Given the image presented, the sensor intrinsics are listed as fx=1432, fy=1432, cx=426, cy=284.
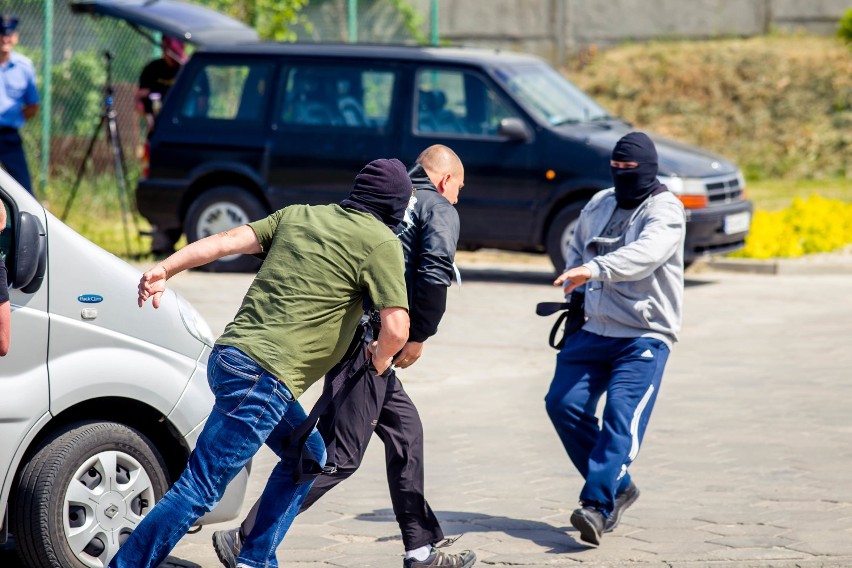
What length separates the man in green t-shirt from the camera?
4.35 meters

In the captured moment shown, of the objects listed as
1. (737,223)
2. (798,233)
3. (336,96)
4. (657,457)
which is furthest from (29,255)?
(798,233)

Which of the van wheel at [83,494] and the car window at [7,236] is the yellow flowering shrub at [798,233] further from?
the car window at [7,236]

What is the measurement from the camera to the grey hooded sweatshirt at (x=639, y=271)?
5.48 meters

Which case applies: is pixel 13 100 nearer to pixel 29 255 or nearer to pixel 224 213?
pixel 224 213

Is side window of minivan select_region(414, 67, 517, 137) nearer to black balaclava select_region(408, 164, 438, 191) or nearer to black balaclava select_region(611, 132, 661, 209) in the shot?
black balaclava select_region(611, 132, 661, 209)

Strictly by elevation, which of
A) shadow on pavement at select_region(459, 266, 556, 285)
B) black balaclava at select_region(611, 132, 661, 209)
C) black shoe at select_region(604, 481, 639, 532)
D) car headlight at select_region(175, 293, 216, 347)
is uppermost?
black balaclava at select_region(611, 132, 661, 209)

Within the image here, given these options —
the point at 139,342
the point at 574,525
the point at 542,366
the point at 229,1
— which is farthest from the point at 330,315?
the point at 229,1

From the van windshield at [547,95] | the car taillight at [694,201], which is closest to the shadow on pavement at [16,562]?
the car taillight at [694,201]

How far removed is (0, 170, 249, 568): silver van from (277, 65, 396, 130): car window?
774 cm

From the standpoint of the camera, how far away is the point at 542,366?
9461mm

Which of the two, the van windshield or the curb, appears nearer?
the van windshield

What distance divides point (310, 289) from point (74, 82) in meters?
13.3

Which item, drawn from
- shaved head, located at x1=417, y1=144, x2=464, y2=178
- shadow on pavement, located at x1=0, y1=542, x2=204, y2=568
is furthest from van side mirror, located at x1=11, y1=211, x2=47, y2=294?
shaved head, located at x1=417, y1=144, x2=464, y2=178

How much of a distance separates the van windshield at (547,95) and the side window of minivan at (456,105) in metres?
0.20
